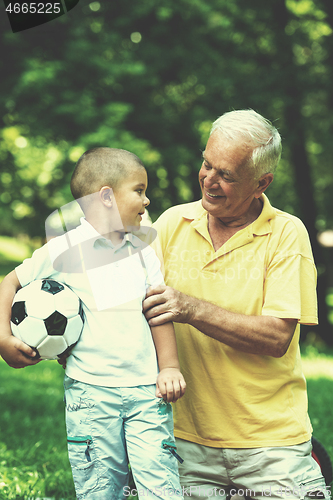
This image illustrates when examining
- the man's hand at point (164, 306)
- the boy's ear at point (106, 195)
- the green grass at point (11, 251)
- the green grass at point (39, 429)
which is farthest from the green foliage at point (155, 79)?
the green grass at point (11, 251)

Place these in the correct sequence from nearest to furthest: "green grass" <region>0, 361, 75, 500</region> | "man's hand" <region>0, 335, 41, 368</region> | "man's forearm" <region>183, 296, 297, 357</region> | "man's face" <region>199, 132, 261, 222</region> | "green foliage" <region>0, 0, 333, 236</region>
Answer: "man's hand" <region>0, 335, 41, 368</region>, "man's forearm" <region>183, 296, 297, 357</region>, "man's face" <region>199, 132, 261, 222</region>, "green grass" <region>0, 361, 75, 500</region>, "green foliage" <region>0, 0, 333, 236</region>

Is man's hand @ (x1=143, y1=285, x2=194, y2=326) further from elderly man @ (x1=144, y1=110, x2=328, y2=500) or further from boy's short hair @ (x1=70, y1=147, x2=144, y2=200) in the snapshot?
boy's short hair @ (x1=70, y1=147, x2=144, y2=200)

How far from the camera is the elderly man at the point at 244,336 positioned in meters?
2.52

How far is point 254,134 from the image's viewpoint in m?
2.67

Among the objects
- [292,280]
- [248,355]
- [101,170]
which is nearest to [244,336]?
[248,355]

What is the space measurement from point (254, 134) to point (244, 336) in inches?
42.9

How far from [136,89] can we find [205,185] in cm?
633

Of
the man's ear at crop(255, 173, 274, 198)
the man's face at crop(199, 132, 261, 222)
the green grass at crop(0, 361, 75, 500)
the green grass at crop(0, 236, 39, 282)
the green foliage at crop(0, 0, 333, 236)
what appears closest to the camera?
the man's face at crop(199, 132, 261, 222)

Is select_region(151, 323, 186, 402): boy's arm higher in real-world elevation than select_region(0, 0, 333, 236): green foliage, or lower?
lower

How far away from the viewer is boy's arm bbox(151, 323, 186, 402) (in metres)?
2.22

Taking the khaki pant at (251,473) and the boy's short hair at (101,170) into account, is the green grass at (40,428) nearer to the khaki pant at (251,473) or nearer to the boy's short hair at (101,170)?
the khaki pant at (251,473)

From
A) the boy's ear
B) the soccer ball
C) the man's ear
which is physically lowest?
the soccer ball

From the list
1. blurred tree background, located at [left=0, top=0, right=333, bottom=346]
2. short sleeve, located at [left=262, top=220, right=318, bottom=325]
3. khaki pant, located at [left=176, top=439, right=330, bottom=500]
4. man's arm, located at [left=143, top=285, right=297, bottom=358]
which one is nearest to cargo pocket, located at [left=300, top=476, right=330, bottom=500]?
khaki pant, located at [left=176, top=439, right=330, bottom=500]

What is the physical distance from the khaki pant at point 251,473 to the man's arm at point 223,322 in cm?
55
